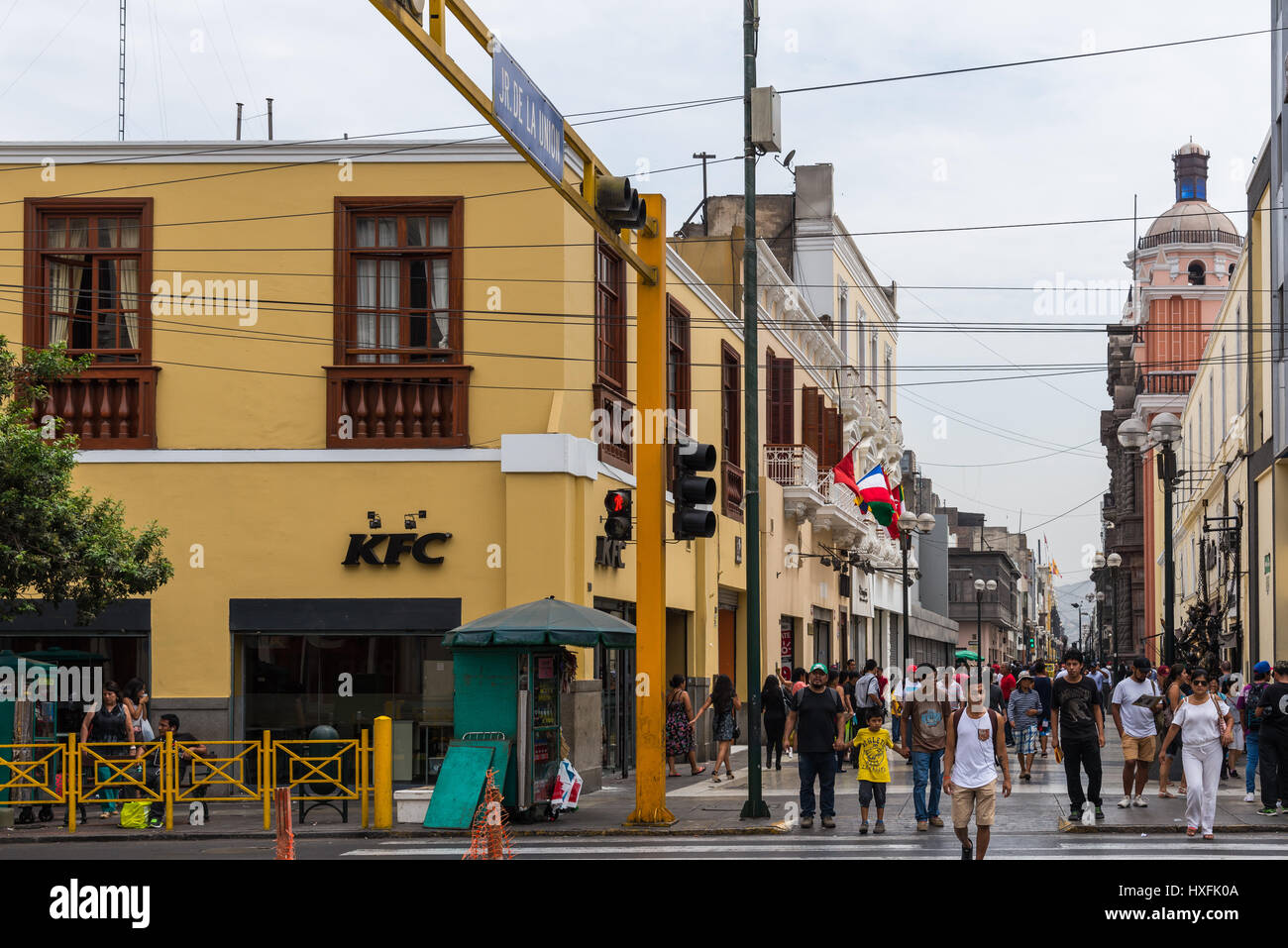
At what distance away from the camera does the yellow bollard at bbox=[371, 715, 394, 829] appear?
18203mm

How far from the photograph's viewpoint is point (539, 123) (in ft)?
Result: 43.0

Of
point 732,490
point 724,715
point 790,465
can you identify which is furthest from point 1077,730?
point 790,465

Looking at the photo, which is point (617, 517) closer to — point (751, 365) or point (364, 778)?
point (751, 365)

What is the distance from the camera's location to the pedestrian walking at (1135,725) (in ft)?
63.0

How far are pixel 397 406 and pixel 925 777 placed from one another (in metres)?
9.68

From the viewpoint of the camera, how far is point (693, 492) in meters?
17.6

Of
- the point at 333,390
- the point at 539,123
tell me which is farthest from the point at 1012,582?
the point at 539,123

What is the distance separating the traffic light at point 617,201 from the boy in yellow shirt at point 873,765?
616 cm

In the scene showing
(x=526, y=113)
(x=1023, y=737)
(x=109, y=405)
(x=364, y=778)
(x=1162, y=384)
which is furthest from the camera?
(x=1162, y=384)

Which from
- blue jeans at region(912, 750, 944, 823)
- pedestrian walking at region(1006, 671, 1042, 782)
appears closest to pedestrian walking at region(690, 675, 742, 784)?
pedestrian walking at region(1006, 671, 1042, 782)

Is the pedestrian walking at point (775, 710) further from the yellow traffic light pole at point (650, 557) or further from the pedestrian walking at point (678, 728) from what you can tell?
the yellow traffic light pole at point (650, 557)

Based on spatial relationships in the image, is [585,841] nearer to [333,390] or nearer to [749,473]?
[749,473]
